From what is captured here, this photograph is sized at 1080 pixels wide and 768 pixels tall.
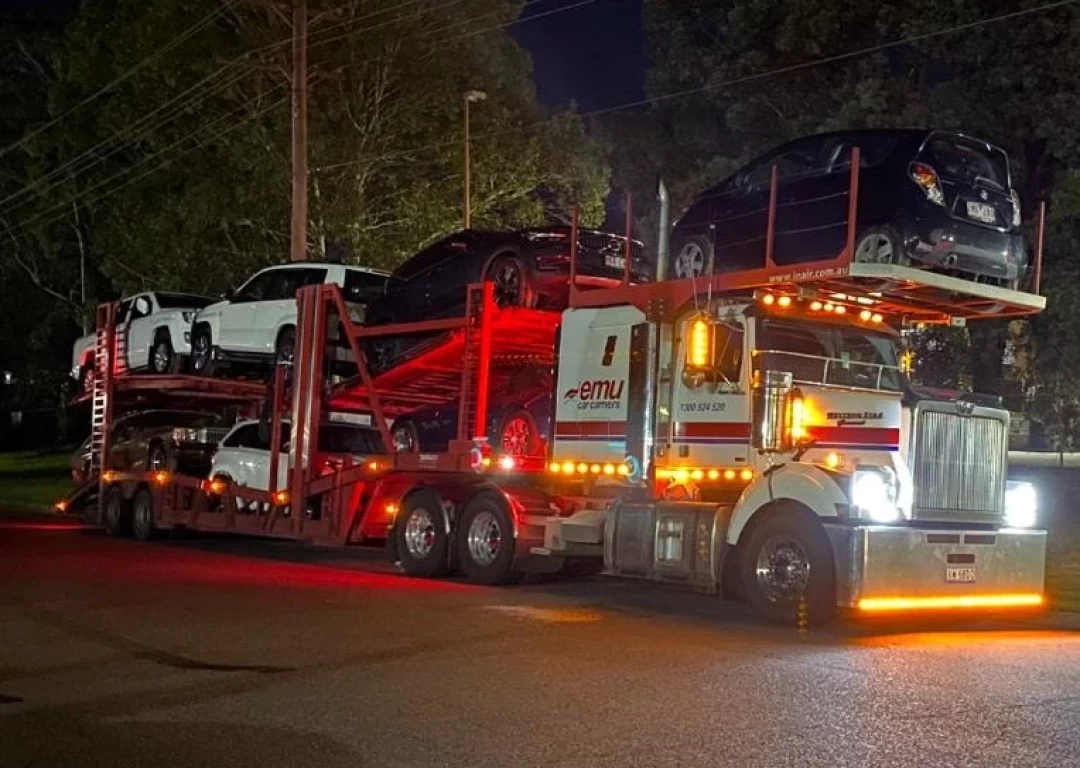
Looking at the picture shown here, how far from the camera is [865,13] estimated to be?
24.0 m

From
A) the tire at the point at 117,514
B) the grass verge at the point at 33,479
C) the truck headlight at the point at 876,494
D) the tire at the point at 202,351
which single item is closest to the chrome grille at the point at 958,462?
the truck headlight at the point at 876,494

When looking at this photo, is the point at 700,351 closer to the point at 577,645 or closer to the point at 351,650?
the point at 577,645

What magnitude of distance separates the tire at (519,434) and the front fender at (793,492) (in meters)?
3.44

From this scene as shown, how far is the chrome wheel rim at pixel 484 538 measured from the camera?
45.9 feet

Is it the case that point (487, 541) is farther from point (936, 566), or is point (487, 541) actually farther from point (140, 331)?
point (140, 331)

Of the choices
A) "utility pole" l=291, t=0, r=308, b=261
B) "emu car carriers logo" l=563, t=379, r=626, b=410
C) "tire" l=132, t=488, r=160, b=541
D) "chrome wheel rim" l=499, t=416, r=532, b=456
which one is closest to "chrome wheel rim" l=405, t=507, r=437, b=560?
"chrome wheel rim" l=499, t=416, r=532, b=456

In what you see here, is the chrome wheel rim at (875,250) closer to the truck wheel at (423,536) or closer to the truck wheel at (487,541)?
the truck wheel at (487,541)

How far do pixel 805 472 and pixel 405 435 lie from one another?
21.2 feet

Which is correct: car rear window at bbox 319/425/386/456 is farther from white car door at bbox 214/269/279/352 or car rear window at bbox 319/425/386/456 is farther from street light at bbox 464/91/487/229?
street light at bbox 464/91/487/229

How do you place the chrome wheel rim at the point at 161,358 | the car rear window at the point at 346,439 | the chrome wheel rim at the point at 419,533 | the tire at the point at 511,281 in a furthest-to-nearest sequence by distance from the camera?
the chrome wheel rim at the point at 161,358 < the car rear window at the point at 346,439 < the chrome wheel rim at the point at 419,533 < the tire at the point at 511,281

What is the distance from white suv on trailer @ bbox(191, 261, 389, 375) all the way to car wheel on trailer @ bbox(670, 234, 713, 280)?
15.7ft

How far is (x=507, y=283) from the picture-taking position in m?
14.5

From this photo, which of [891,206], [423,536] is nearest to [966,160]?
[891,206]

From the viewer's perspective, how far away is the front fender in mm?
10883
